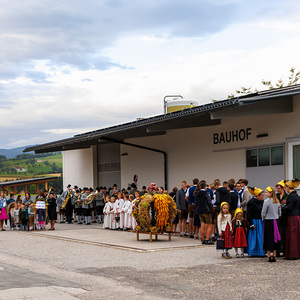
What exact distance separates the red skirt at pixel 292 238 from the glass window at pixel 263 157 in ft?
23.2

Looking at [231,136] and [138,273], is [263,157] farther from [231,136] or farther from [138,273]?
[138,273]

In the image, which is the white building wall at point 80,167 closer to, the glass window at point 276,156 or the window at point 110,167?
the window at point 110,167

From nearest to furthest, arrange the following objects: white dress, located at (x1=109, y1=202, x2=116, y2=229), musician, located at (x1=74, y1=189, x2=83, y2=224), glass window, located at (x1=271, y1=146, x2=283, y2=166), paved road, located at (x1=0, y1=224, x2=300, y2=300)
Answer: paved road, located at (x1=0, y1=224, x2=300, y2=300), glass window, located at (x1=271, y1=146, x2=283, y2=166), white dress, located at (x1=109, y1=202, x2=116, y2=229), musician, located at (x1=74, y1=189, x2=83, y2=224)

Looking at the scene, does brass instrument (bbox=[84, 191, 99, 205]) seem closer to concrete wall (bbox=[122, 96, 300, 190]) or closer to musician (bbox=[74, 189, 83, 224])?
musician (bbox=[74, 189, 83, 224])

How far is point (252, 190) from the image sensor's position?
14625 millimetres

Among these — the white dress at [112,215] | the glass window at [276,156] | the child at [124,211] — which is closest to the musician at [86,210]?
the white dress at [112,215]

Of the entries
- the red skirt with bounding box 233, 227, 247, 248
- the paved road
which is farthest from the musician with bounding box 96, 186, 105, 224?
the red skirt with bounding box 233, 227, 247, 248

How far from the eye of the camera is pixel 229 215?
14141 millimetres

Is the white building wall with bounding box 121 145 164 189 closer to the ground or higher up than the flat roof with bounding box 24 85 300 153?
closer to the ground

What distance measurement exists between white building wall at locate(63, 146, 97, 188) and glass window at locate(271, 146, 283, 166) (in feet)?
60.3

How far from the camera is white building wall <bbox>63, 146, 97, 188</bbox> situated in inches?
1465

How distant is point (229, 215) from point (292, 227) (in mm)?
1532

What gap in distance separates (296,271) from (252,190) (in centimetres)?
341

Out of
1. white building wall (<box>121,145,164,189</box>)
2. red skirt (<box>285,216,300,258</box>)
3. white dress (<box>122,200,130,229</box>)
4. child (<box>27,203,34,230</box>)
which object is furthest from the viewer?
white building wall (<box>121,145,164,189</box>)
